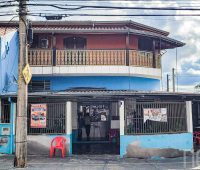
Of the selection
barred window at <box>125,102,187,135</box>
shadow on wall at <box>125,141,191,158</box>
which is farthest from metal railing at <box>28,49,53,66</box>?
shadow on wall at <box>125,141,191,158</box>

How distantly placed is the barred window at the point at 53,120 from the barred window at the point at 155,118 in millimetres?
3068

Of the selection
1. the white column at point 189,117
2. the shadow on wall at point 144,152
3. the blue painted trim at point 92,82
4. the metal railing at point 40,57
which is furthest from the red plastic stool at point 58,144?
the white column at point 189,117

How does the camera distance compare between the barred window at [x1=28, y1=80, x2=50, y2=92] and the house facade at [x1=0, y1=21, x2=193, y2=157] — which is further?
the barred window at [x1=28, y1=80, x2=50, y2=92]

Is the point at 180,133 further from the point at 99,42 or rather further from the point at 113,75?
the point at 99,42

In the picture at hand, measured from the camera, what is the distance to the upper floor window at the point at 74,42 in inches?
765

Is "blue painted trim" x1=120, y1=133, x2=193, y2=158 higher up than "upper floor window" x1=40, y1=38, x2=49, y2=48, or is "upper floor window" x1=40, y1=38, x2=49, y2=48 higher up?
"upper floor window" x1=40, y1=38, x2=49, y2=48

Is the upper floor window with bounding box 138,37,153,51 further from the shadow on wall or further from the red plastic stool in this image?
the red plastic stool

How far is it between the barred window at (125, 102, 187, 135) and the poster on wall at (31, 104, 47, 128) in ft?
12.9

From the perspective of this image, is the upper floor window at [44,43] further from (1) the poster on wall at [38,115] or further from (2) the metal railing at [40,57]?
(1) the poster on wall at [38,115]

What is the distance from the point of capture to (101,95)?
14.2 m

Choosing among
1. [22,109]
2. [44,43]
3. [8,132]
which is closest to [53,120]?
[8,132]

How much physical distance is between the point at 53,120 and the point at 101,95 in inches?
105

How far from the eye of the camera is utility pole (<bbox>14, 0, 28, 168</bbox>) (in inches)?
434

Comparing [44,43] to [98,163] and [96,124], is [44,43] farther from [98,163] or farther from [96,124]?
[98,163]
